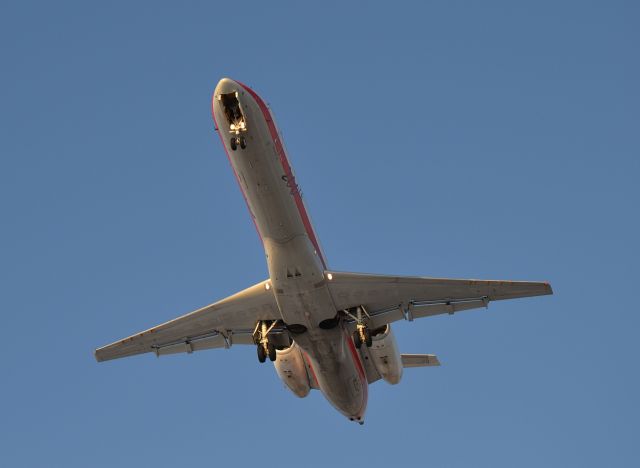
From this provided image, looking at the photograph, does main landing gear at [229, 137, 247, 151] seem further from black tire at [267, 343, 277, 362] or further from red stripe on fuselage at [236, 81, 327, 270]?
black tire at [267, 343, 277, 362]

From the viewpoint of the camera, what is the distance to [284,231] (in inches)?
1291

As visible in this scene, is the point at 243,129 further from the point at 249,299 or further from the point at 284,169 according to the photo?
the point at 249,299

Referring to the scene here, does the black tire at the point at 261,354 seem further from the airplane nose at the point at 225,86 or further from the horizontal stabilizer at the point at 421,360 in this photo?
the airplane nose at the point at 225,86

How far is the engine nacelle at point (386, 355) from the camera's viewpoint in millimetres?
37719

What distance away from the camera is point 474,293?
35.9 m

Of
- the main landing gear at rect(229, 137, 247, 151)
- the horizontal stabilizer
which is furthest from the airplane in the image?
the horizontal stabilizer

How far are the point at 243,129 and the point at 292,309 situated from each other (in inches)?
282

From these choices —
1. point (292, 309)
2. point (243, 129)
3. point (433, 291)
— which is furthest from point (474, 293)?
point (243, 129)

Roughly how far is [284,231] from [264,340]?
523 centimetres

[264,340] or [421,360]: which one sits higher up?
[264,340]

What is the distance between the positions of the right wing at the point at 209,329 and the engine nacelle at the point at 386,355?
4038 millimetres

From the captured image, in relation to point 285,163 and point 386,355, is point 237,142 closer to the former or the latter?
point 285,163

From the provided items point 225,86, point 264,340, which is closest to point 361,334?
point 264,340

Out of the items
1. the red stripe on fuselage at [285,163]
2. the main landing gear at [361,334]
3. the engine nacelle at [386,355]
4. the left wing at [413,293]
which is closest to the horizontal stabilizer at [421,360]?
the engine nacelle at [386,355]
